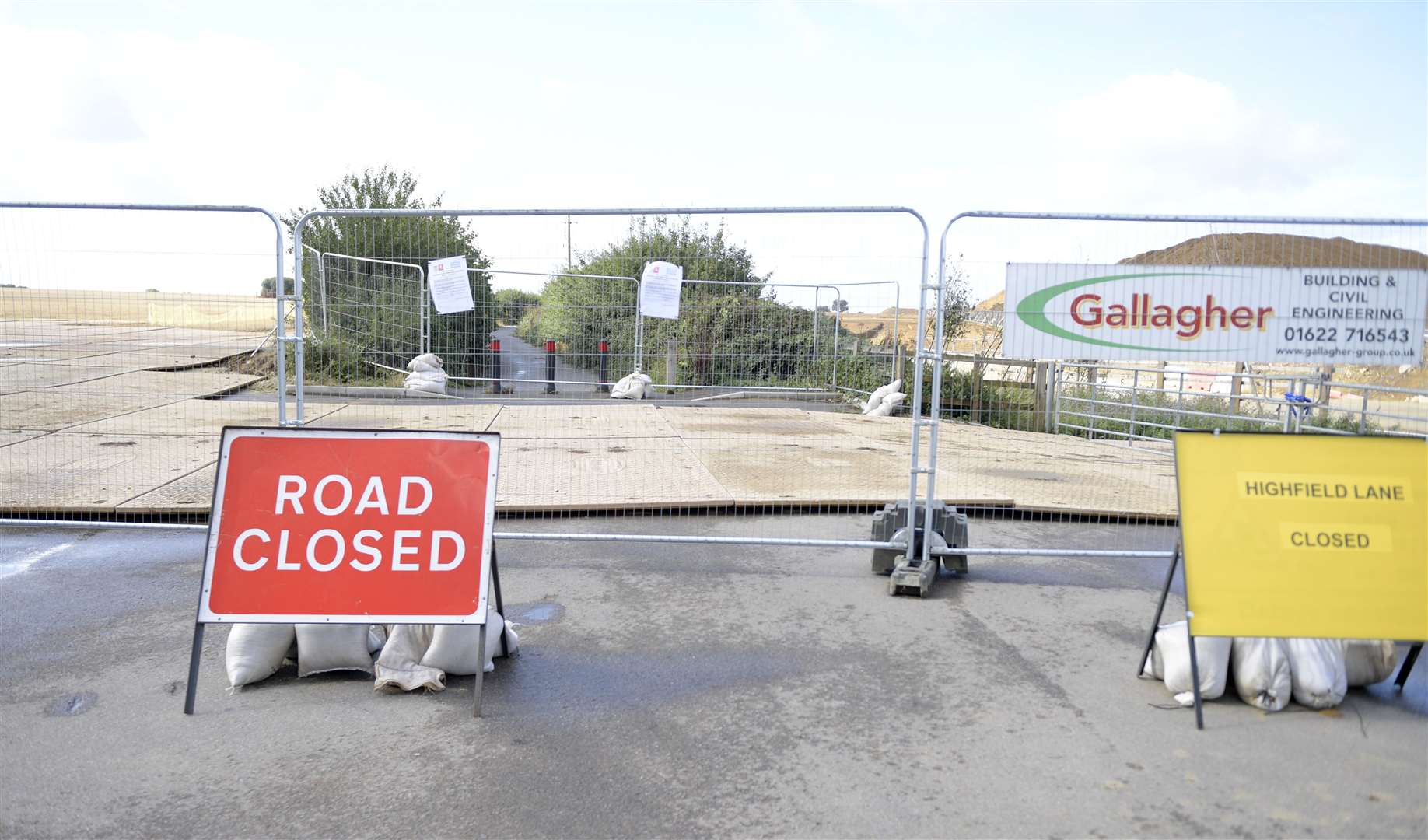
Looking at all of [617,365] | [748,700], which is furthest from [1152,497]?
[748,700]

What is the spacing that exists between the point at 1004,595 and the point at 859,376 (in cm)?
973

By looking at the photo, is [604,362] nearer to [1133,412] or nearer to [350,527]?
[350,527]

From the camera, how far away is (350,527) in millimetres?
4691

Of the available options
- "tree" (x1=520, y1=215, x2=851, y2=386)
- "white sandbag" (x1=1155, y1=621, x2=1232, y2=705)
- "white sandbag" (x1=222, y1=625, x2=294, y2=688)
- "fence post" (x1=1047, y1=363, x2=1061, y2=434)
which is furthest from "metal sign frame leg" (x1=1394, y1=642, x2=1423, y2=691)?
"fence post" (x1=1047, y1=363, x2=1061, y2=434)

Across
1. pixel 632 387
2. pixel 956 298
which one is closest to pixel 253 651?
pixel 632 387

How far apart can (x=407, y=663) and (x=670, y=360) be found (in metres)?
5.22

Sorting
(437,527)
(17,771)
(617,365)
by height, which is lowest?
(17,771)

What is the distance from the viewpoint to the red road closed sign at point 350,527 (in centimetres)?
456

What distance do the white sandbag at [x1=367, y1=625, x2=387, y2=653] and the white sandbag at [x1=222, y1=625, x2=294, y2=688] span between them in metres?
0.39

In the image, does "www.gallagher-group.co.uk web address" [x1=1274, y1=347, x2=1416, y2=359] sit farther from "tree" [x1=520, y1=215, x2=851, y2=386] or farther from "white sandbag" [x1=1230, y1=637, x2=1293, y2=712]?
"tree" [x1=520, y1=215, x2=851, y2=386]

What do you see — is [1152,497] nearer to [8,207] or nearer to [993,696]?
[993,696]

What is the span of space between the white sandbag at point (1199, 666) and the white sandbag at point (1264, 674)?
0.23 feet

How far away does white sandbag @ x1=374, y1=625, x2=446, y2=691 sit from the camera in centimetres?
461

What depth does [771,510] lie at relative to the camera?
862 cm
